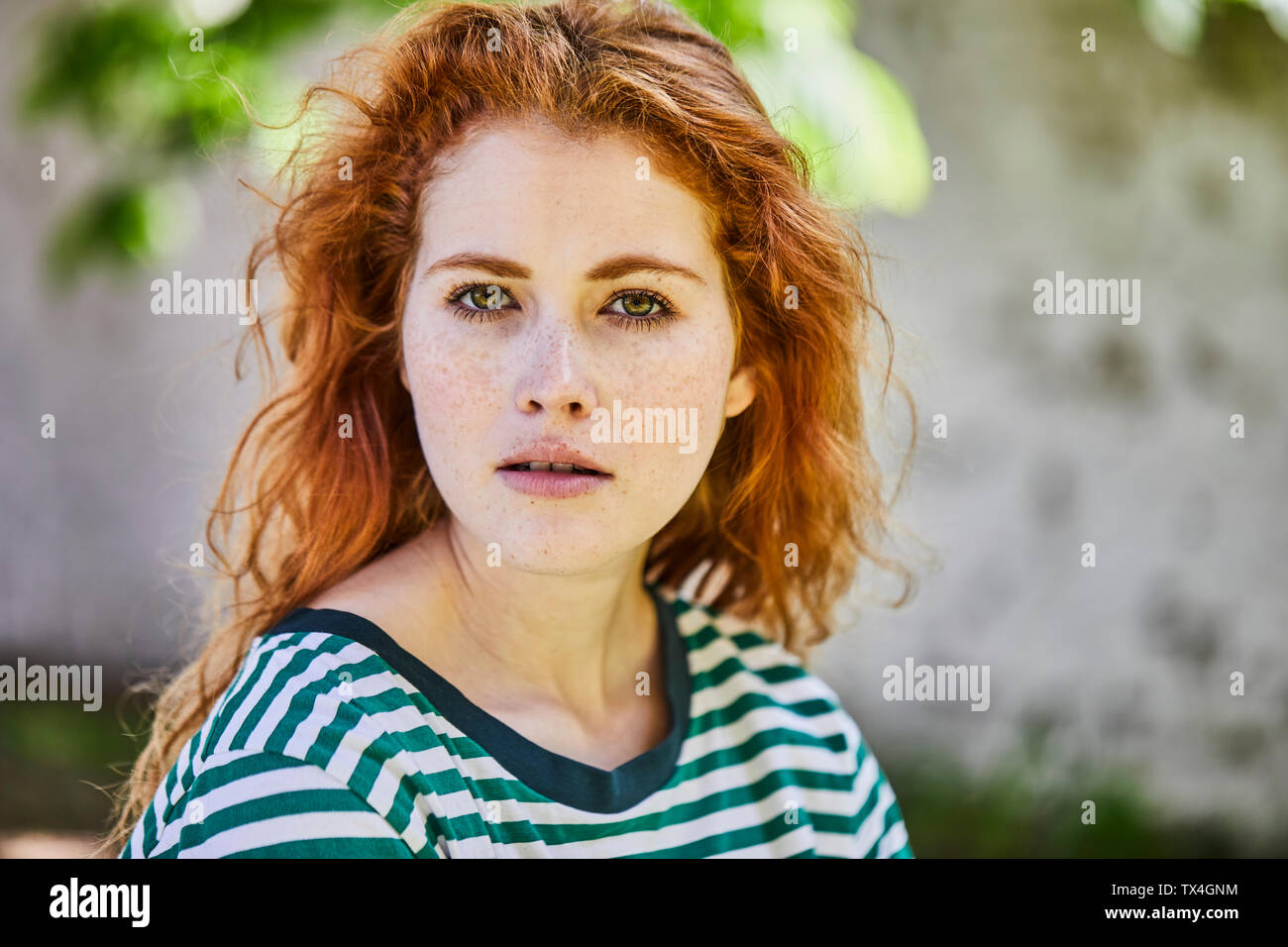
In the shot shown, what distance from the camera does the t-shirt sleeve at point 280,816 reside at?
1.04m

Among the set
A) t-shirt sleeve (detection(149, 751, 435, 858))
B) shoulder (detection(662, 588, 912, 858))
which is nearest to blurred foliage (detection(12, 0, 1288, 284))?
shoulder (detection(662, 588, 912, 858))

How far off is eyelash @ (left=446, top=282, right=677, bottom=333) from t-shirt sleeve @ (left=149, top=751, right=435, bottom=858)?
56 cm

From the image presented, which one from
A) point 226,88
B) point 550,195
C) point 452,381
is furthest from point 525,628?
point 226,88

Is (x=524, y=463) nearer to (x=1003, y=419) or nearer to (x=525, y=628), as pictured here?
(x=525, y=628)

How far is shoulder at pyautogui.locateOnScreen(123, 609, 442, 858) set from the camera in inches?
41.2

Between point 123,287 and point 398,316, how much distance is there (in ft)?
3.75

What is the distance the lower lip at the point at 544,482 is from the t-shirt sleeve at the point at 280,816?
40 centimetres

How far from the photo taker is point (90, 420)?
7.37 ft

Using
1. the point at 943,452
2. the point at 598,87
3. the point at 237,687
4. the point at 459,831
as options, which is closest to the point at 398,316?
the point at 598,87

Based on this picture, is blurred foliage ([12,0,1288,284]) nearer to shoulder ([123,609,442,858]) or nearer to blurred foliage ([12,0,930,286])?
blurred foliage ([12,0,930,286])

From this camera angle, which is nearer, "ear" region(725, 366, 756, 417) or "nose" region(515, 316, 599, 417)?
"nose" region(515, 316, 599, 417)

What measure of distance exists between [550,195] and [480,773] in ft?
2.27

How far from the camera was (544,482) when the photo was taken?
129cm
